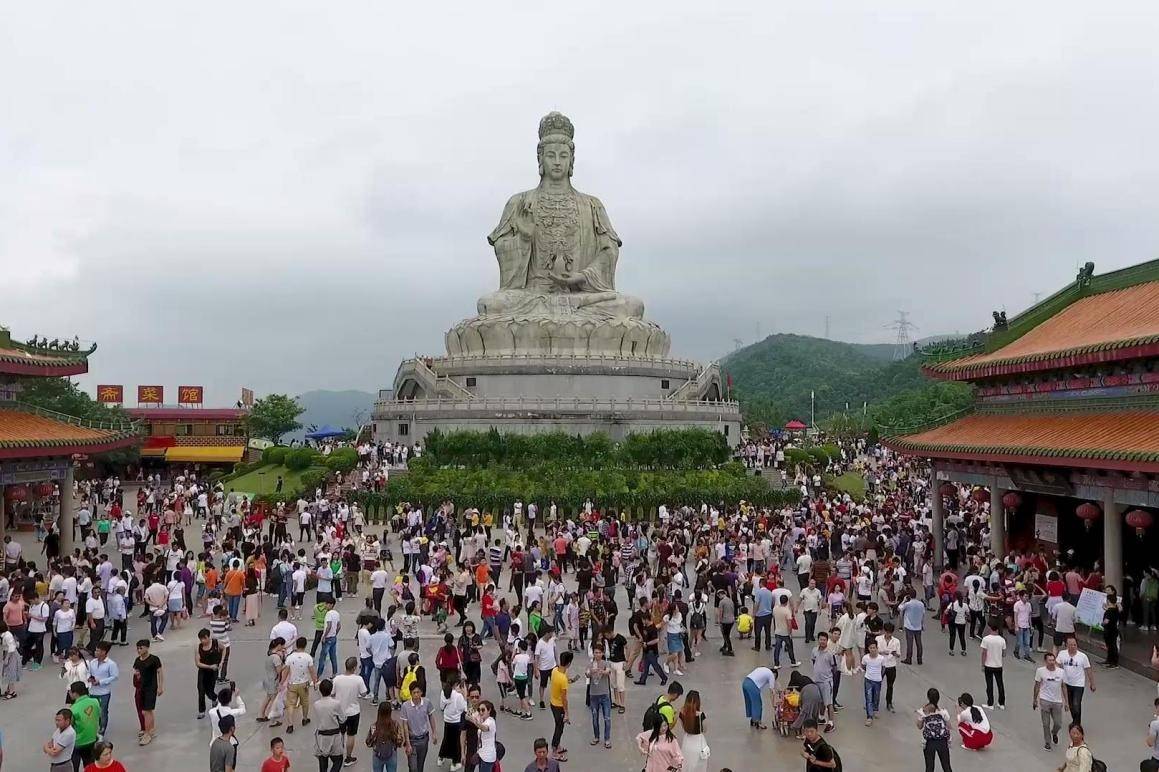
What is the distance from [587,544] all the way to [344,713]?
41.2ft

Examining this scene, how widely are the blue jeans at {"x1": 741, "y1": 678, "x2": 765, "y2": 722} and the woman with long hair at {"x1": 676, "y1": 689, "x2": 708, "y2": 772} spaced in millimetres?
2991

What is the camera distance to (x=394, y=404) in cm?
4638

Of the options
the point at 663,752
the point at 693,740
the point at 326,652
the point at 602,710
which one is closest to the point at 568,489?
the point at 326,652

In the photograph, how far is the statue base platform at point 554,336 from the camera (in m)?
49.8

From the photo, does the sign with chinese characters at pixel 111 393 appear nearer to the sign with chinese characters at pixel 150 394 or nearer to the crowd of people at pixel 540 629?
the sign with chinese characters at pixel 150 394

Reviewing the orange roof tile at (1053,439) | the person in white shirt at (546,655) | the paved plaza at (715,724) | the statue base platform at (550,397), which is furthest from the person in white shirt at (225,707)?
the statue base platform at (550,397)

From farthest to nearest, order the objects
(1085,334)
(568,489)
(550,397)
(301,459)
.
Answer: (550,397), (301,459), (568,489), (1085,334)

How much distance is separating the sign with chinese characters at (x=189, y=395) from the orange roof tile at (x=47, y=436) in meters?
41.7

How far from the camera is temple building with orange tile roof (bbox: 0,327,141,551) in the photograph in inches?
910

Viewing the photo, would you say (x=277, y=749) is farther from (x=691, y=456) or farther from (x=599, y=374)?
(x=599, y=374)

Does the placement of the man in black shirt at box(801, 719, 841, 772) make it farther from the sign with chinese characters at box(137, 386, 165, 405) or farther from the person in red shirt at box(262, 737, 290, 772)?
the sign with chinese characters at box(137, 386, 165, 405)

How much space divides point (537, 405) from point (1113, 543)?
29.4 m

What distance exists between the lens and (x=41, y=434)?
2380 cm

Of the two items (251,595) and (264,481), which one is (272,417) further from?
(251,595)
